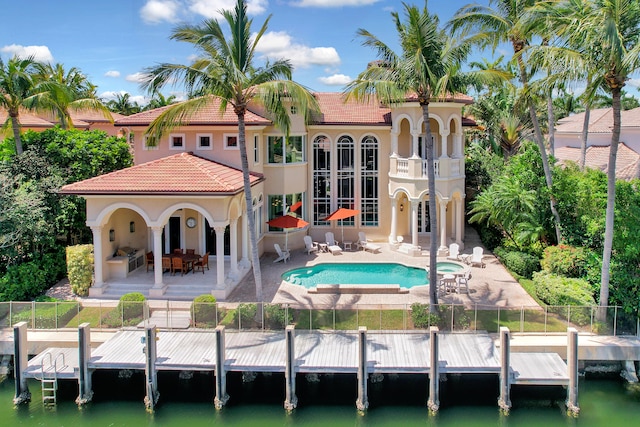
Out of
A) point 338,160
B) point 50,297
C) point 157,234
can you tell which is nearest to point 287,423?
point 157,234

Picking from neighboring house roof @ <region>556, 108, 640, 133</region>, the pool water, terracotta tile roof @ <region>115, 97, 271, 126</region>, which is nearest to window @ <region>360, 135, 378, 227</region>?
the pool water

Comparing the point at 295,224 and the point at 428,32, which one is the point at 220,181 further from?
the point at 428,32

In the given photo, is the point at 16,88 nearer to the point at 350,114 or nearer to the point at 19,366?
the point at 19,366

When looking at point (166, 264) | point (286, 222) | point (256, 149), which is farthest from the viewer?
point (256, 149)

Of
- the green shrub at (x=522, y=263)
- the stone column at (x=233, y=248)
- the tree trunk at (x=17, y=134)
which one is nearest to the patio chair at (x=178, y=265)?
the stone column at (x=233, y=248)

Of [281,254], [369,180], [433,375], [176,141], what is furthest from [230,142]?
[433,375]

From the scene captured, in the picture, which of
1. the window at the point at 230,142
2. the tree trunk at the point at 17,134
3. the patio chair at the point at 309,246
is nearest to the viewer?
the tree trunk at the point at 17,134

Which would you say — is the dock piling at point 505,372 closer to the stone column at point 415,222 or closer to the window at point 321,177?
the stone column at point 415,222
